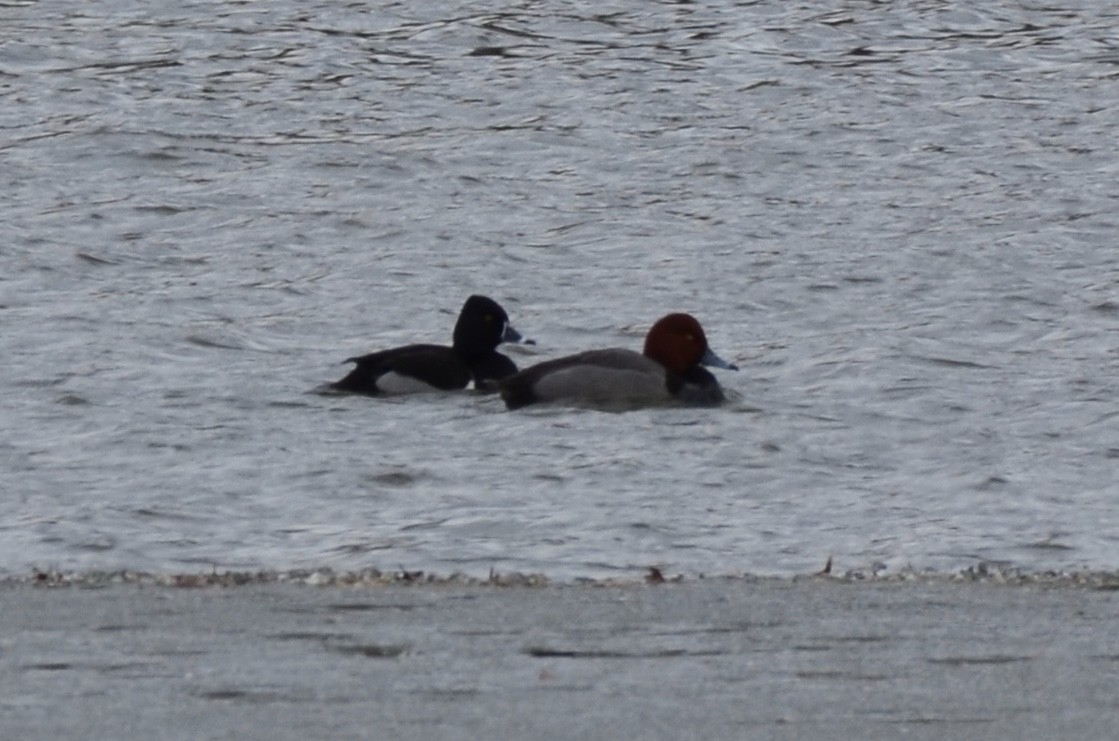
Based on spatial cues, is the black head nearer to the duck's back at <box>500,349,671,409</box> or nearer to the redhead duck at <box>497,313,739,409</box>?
the redhead duck at <box>497,313,739,409</box>

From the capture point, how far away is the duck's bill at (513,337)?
55.5 feet

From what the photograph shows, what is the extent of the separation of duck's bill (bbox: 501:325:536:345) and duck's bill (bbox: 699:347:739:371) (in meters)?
1.49

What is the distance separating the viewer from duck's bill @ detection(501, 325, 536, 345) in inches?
666

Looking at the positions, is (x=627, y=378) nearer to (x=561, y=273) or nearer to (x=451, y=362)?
(x=451, y=362)

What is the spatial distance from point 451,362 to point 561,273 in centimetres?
365

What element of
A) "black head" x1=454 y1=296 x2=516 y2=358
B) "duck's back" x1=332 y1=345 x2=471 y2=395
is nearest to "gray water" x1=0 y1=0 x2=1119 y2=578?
"duck's back" x1=332 y1=345 x2=471 y2=395

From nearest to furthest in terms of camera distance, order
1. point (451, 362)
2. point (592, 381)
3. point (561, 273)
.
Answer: point (592, 381) → point (451, 362) → point (561, 273)

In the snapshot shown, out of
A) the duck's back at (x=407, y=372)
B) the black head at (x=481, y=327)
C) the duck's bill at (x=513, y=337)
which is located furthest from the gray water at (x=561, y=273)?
the black head at (x=481, y=327)

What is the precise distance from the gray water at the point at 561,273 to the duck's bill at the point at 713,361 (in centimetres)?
19

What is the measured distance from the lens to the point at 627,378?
15422mm

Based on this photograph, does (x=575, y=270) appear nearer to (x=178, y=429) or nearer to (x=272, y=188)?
(x=272, y=188)

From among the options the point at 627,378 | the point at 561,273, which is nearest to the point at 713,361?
the point at 627,378

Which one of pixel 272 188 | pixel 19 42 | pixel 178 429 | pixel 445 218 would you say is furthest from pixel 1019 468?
pixel 19 42

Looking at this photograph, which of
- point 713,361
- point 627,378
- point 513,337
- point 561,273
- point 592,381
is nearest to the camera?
point 592,381
